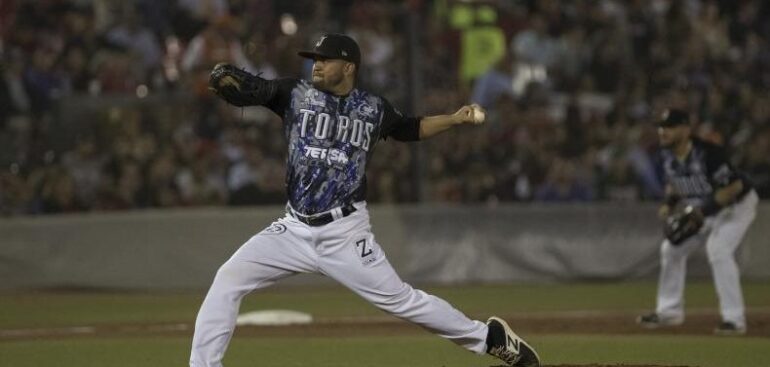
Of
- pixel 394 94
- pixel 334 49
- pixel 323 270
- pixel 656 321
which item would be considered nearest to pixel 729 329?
pixel 656 321

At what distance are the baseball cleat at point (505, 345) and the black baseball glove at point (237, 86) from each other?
189 centimetres

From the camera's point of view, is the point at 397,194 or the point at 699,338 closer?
the point at 699,338

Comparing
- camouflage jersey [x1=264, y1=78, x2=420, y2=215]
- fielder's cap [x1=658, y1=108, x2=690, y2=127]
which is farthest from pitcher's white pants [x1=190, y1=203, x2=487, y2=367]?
fielder's cap [x1=658, y1=108, x2=690, y2=127]

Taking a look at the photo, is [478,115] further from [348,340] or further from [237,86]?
[348,340]

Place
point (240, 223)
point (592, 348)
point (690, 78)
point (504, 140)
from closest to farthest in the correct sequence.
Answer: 1. point (592, 348)
2. point (240, 223)
3. point (504, 140)
4. point (690, 78)

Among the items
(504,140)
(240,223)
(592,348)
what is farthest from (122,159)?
A: (592,348)

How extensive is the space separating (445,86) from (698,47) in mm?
4200

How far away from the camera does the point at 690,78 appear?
64.6 ft

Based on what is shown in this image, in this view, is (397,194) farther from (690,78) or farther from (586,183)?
(690,78)

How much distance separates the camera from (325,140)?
7.85 meters

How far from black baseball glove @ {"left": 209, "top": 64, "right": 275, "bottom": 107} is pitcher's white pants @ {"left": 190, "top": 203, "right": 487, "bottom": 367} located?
2.37 feet

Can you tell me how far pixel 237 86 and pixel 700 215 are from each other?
534 cm

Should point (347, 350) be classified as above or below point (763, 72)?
below

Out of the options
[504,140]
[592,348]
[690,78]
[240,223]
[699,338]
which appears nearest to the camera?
[592,348]
